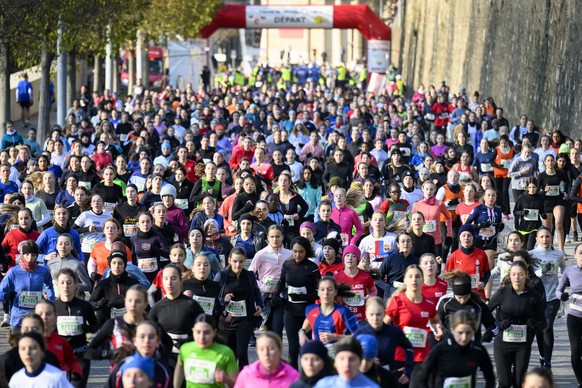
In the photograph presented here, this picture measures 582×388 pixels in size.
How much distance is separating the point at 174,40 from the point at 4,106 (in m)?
24.9

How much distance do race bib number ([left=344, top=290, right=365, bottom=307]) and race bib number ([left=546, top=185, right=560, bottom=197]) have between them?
7.47 m

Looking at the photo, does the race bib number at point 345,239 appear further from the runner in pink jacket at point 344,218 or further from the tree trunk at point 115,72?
the tree trunk at point 115,72

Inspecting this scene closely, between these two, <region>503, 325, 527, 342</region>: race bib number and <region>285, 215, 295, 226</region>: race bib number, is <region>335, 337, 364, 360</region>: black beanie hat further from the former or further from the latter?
<region>285, 215, 295, 226</region>: race bib number

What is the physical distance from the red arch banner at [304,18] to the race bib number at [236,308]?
4851cm

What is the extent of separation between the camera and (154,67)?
7519 centimetres

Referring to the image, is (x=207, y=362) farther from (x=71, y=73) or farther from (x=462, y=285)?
(x=71, y=73)

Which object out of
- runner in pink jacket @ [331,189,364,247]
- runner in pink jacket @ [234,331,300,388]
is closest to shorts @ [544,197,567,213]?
runner in pink jacket @ [331,189,364,247]

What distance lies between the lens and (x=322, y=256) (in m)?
13.9

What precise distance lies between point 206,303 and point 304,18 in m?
50.7

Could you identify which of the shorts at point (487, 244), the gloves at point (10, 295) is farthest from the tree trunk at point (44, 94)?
the gloves at point (10, 295)

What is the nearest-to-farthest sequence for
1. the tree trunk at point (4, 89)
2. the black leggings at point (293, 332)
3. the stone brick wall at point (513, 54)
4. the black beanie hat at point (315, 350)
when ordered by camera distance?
1. the black beanie hat at point (315, 350)
2. the black leggings at point (293, 332)
3. the stone brick wall at point (513, 54)
4. the tree trunk at point (4, 89)

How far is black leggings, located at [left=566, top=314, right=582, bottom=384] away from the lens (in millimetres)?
12594

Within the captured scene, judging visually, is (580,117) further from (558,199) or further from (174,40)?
(174,40)

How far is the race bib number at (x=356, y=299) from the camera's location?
12.6 m
